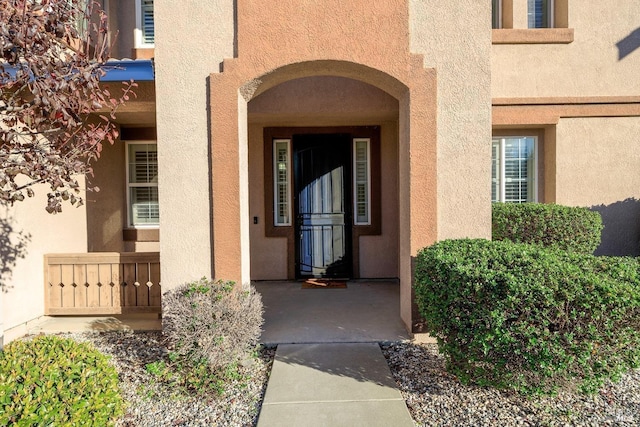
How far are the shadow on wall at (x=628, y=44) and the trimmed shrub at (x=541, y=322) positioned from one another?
→ 4854mm

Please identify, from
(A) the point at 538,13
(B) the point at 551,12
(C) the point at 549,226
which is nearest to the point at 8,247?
(C) the point at 549,226

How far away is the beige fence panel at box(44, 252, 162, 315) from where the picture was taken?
561 cm

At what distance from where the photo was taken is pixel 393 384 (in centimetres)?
393

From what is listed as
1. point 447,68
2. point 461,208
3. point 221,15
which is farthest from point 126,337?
point 447,68

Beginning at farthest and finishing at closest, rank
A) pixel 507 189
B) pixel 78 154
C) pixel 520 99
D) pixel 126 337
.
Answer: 1. pixel 507 189
2. pixel 520 99
3. pixel 126 337
4. pixel 78 154

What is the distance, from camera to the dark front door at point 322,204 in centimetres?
812

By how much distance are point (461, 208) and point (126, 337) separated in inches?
194

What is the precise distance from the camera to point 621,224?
6.67 metres

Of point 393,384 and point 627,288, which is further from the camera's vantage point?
point 393,384

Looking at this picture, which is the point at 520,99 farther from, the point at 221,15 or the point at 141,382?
the point at 141,382

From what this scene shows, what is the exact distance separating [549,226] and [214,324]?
16.5 feet

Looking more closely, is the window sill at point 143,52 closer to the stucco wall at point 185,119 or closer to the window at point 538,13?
the stucco wall at point 185,119

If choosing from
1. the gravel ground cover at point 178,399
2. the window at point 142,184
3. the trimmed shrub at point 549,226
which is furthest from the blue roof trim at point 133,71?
the trimmed shrub at point 549,226

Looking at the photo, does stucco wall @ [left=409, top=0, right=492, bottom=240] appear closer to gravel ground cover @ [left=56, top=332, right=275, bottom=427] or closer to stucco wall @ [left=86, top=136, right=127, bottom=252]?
gravel ground cover @ [left=56, top=332, right=275, bottom=427]
